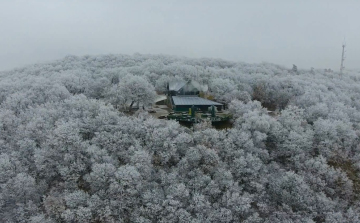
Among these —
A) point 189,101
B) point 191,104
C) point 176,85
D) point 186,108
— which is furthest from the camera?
point 176,85

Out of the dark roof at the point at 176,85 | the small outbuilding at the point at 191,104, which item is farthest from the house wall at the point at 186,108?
the dark roof at the point at 176,85

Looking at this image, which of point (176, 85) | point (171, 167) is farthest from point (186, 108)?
point (171, 167)

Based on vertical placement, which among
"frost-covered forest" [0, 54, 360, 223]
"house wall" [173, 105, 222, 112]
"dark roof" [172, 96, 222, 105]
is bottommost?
"frost-covered forest" [0, 54, 360, 223]

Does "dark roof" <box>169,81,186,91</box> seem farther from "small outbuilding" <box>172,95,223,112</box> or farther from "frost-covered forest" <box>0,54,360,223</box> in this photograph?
"frost-covered forest" <box>0,54,360,223</box>

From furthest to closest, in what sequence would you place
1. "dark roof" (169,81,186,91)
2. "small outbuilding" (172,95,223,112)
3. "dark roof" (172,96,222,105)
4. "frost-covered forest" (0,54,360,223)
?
1. "dark roof" (169,81,186,91)
2. "dark roof" (172,96,222,105)
3. "small outbuilding" (172,95,223,112)
4. "frost-covered forest" (0,54,360,223)

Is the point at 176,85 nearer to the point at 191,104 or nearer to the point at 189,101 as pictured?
the point at 189,101

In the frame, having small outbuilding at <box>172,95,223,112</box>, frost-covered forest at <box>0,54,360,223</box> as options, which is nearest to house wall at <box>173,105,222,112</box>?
small outbuilding at <box>172,95,223,112</box>

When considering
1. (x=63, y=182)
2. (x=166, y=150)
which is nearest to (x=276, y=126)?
(x=166, y=150)

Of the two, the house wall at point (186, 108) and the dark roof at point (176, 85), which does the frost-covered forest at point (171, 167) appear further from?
the dark roof at point (176, 85)

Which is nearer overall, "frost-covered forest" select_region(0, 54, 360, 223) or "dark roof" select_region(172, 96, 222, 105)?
"frost-covered forest" select_region(0, 54, 360, 223)

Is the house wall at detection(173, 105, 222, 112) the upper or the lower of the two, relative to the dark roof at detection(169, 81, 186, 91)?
lower
